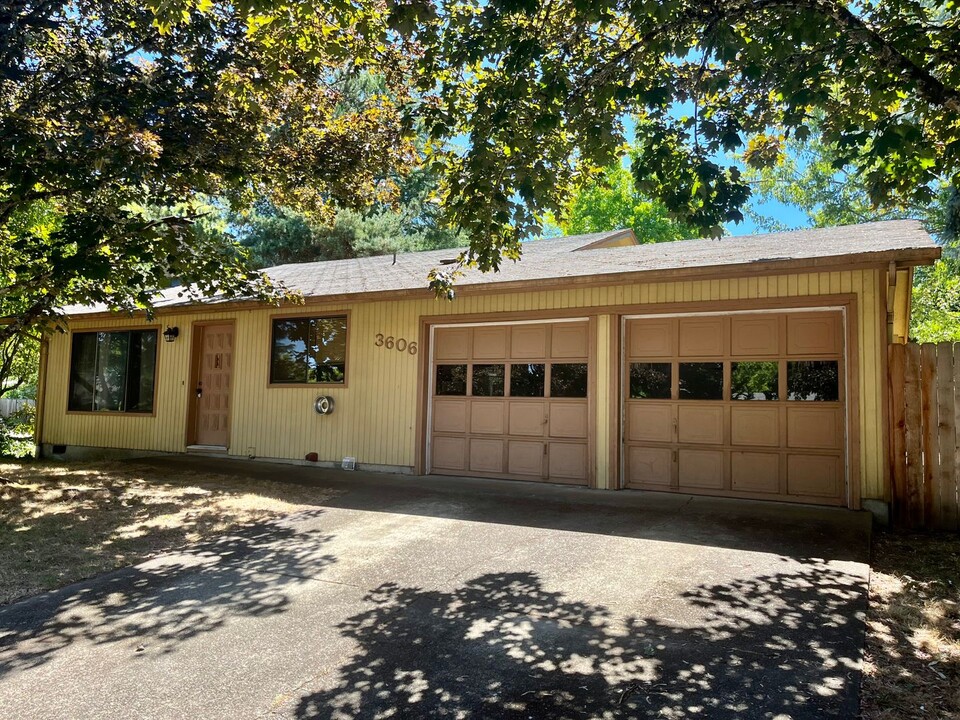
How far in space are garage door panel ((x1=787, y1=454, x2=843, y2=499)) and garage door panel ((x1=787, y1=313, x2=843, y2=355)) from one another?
1.15 meters

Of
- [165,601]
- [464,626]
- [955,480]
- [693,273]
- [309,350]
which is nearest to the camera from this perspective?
[464,626]

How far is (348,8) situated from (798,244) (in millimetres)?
5619

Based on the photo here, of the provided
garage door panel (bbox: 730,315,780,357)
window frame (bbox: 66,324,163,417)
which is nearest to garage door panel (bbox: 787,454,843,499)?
garage door panel (bbox: 730,315,780,357)

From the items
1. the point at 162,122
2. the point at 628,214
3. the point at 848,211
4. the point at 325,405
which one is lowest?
the point at 325,405

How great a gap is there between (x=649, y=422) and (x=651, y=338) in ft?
3.40

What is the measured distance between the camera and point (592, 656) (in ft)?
10.3

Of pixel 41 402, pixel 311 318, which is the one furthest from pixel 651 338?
pixel 41 402

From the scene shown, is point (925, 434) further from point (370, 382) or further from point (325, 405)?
point (325, 405)

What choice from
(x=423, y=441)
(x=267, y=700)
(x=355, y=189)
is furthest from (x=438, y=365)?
(x=267, y=700)

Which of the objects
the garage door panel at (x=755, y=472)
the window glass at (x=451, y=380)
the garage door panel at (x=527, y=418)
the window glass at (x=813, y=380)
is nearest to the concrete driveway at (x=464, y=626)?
the garage door panel at (x=755, y=472)

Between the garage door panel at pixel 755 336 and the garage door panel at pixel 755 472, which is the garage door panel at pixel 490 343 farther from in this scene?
the garage door panel at pixel 755 472

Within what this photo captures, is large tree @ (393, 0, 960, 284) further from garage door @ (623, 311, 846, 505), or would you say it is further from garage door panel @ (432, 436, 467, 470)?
garage door panel @ (432, 436, 467, 470)

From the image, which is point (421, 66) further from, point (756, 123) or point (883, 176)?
point (883, 176)

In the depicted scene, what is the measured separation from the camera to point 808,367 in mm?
6836
